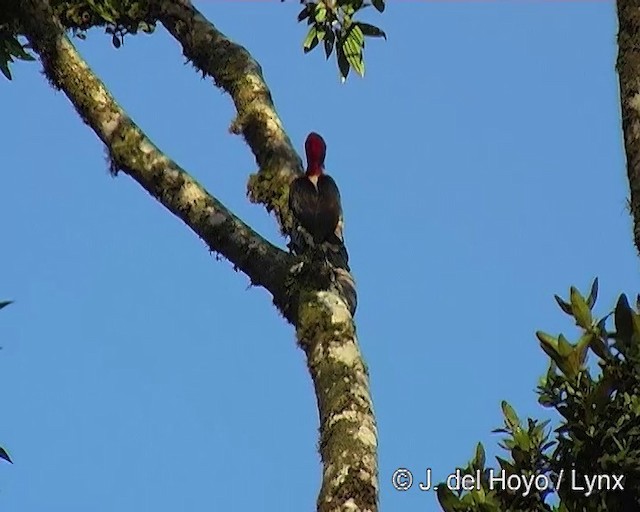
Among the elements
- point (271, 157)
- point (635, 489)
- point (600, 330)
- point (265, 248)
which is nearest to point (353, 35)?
point (271, 157)

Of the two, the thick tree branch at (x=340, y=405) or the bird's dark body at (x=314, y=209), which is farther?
the bird's dark body at (x=314, y=209)

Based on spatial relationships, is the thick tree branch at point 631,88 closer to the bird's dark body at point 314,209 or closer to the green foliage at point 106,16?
the bird's dark body at point 314,209

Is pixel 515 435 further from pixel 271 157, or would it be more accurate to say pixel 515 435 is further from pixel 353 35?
pixel 353 35

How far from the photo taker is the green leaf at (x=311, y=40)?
237 inches

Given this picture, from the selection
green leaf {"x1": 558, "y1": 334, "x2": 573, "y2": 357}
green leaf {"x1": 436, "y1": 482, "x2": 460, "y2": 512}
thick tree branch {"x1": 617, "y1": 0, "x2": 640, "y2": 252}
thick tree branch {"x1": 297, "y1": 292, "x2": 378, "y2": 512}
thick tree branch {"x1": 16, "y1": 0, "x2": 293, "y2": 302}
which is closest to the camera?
thick tree branch {"x1": 617, "y1": 0, "x2": 640, "y2": 252}

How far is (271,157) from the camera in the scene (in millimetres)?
4996

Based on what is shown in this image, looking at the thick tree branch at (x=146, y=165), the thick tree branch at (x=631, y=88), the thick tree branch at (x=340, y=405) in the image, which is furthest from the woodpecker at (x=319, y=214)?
the thick tree branch at (x=631, y=88)

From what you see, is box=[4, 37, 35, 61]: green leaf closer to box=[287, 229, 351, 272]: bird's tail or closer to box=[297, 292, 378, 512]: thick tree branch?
box=[287, 229, 351, 272]: bird's tail

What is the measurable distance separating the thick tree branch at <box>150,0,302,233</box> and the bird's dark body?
5 cm

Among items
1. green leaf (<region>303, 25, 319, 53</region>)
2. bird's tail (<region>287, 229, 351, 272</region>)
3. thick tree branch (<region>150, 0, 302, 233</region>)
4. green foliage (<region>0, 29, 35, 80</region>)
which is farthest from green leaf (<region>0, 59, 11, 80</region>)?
bird's tail (<region>287, 229, 351, 272</region>)

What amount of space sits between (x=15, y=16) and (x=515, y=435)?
310 cm

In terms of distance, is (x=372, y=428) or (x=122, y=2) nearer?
(x=372, y=428)

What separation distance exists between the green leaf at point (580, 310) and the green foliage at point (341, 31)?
8.09 ft

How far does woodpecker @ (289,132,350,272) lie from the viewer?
4.64 metres
